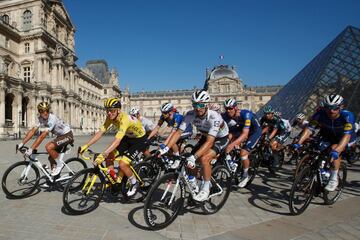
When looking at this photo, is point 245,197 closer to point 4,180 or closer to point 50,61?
point 4,180

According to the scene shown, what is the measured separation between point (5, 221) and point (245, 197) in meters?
4.38

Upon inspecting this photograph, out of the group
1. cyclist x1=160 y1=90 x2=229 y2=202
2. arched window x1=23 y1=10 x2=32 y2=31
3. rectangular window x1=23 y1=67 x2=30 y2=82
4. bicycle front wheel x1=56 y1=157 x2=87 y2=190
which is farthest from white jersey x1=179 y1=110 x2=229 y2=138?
arched window x1=23 y1=10 x2=32 y2=31

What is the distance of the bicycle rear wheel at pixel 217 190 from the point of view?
5068mm

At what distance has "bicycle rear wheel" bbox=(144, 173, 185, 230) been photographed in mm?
4086

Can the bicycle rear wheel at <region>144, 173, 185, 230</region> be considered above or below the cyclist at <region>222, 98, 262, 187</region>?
below

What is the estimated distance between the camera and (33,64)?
159 ft

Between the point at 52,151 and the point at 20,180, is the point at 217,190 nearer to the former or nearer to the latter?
the point at 52,151

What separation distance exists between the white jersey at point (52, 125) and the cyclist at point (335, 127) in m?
5.37

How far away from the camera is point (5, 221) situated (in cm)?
454

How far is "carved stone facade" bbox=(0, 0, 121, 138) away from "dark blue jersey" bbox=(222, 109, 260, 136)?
40.3 metres

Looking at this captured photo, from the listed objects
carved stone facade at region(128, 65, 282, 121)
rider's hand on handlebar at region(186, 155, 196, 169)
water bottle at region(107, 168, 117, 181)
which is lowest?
water bottle at region(107, 168, 117, 181)

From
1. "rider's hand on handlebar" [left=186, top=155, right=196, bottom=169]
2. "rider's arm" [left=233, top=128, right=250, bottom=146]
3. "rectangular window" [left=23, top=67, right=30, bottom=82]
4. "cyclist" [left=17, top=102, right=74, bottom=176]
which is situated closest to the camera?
"rider's hand on handlebar" [left=186, top=155, right=196, bottom=169]

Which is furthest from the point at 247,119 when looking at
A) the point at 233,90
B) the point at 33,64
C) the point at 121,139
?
the point at 233,90

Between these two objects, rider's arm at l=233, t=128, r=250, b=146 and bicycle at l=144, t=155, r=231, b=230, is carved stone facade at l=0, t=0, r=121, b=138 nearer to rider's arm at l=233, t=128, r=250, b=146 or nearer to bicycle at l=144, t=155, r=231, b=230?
rider's arm at l=233, t=128, r=250, b=146
